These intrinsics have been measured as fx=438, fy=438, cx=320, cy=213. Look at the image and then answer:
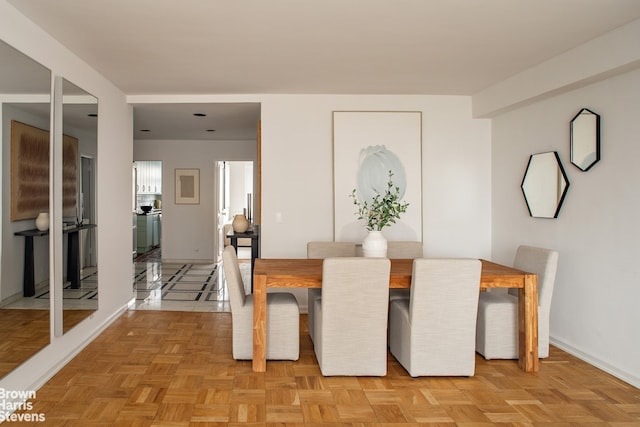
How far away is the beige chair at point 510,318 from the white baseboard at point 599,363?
11.2 inches

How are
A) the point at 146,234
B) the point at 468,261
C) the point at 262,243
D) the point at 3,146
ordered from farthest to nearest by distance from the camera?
the point at 146,234, the point at 262,243, the point at 468,261, the point at 3,146

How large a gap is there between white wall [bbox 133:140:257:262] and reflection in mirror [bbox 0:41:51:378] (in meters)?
5.36

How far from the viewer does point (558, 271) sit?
3.84m

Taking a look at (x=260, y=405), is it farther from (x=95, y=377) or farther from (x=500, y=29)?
(x=500, y=29)

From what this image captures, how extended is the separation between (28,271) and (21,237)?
0.81ft

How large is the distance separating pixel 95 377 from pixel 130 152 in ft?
8.85

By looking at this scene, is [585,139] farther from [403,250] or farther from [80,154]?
[80,154]

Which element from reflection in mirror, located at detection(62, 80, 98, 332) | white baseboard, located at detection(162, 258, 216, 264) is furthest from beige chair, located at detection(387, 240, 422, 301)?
white baseboard, located at detection(162, 258, 216, 264)

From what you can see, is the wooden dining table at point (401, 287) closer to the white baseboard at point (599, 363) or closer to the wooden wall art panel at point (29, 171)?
the white baseboard at point (599, 363)

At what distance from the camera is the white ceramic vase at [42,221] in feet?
9.27

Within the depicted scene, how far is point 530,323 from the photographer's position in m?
3.21


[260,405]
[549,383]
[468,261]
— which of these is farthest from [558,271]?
[260,405]

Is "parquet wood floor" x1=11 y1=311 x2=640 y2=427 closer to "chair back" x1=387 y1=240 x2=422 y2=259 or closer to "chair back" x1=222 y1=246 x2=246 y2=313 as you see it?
"chair back" x1=222 y1=246 x2=246 y2=313

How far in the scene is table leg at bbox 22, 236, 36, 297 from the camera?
8.93 feet
